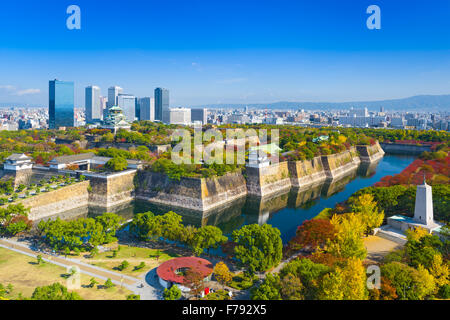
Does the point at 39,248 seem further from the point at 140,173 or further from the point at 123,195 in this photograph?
the point at 140,173

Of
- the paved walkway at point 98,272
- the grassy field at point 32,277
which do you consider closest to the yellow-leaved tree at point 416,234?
the paved walkway at point 98,272

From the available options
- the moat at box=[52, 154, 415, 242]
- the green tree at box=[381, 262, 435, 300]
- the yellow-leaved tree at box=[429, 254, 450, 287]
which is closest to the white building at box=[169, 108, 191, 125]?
the moat at box=[52, 154, 415, 242]

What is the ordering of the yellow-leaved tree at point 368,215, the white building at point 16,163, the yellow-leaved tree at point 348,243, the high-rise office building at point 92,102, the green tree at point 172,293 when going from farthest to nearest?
the high-rise office building at point 92,102
the white building at point 16,163
the yellow-leaved tree at point 368,215
the yellow-leaved tree at point 348,243
the green tree at point 172,293

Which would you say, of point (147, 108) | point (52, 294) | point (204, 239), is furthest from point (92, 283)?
point (147, 108)

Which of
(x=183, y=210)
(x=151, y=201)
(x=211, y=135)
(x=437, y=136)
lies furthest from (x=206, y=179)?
(x=437, y=136)

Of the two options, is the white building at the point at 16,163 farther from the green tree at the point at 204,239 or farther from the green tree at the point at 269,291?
the green tree at the point at 269,291

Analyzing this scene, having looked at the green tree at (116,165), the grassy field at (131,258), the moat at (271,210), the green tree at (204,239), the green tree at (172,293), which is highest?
the green tree at (116,165)
